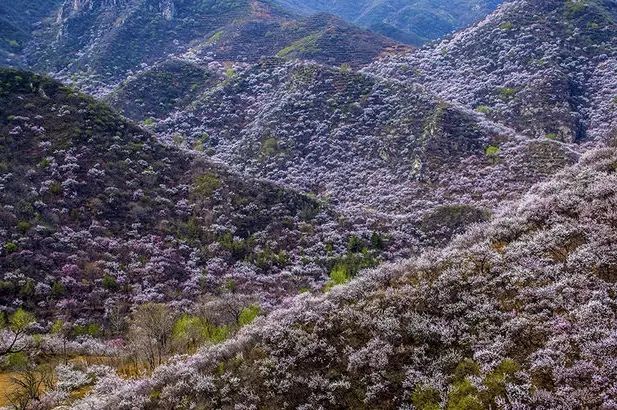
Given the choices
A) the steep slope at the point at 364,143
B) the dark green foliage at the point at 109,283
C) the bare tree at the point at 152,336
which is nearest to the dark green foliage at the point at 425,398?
the bare tree at the point at 152,336

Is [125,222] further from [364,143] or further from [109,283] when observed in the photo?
[364,143]

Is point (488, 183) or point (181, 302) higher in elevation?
point (488, 183)

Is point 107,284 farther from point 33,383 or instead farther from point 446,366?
point 446,366

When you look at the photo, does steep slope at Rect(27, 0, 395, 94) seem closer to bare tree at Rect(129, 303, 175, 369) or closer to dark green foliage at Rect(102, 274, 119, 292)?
dark green foliage at Rect(102, 274, 119, 292)

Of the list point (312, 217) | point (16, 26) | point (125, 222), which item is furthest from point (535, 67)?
point (16, 26)

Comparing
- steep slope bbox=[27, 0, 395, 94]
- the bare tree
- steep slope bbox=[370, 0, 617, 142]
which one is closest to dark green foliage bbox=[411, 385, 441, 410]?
the bare tree

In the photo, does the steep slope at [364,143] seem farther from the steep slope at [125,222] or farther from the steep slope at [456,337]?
the steep slope at [456,337]

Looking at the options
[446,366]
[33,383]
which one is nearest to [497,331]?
[446,366]
